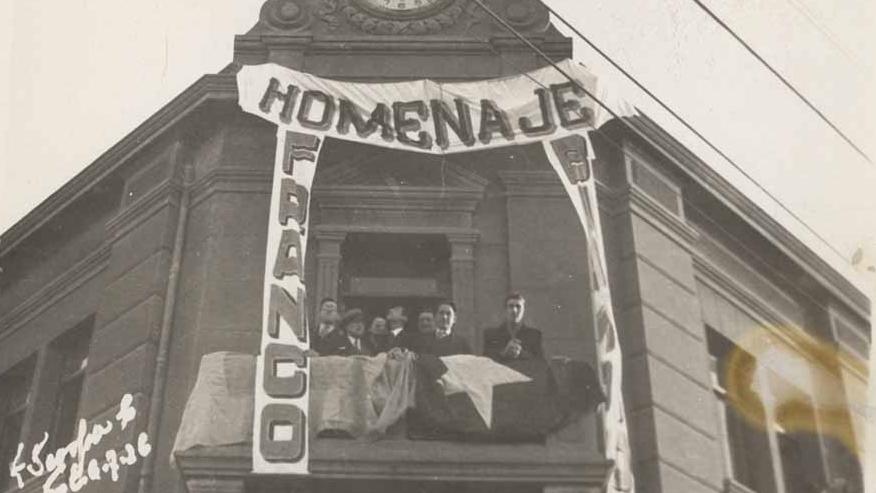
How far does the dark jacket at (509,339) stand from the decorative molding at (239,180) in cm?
334

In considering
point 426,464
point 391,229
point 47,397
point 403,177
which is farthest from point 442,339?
point 47,397

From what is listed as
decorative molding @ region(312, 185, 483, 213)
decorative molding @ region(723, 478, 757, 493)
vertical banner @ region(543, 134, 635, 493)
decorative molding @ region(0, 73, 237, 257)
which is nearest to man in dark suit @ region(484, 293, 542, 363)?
vertical banner @ region(543, 134, 635, 493)

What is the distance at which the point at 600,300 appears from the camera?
1285 centimetres

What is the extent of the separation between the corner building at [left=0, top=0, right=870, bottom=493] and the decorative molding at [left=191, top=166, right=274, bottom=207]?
34mm

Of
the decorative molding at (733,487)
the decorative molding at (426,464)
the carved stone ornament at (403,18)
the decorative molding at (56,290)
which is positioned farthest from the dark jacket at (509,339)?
the decorative molding at (56,290)

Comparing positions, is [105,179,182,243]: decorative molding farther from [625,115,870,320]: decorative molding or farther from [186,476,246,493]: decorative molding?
[625,115,870,320]: decorative molding

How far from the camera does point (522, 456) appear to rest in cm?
1106

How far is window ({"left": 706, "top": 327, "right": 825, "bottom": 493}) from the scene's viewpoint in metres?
14.5

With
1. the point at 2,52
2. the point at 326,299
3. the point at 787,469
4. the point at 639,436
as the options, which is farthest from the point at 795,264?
the point at 2,52

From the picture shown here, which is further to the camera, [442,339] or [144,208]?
[144,208]

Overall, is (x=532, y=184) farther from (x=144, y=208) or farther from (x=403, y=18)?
(x=144, y=208)

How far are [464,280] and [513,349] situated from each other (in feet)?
4.68

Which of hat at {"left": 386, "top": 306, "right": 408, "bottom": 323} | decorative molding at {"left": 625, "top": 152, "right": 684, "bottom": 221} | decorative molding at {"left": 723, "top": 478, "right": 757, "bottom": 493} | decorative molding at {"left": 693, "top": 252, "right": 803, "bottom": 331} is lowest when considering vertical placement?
decorative molding at {"left": 723, "top": 478, "right": 757, "bottom": 493}

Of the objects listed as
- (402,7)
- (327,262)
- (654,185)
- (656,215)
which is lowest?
(327,262)
